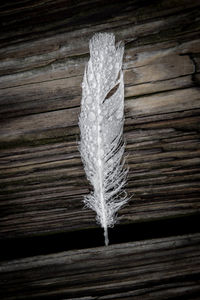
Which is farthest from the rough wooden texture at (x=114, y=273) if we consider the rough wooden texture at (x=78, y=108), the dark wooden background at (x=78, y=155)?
the rough wooden texture at (x=78, y=108)

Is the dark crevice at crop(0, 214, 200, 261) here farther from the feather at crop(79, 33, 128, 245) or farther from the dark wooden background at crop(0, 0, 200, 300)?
the feather at crop(79, 33, 128, 245)

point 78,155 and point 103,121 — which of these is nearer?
point 103,121

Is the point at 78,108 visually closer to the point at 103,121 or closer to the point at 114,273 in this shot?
the point at 103,121

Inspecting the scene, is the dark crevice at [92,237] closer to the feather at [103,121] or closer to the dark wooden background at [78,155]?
the dark wooden background at [78,155]

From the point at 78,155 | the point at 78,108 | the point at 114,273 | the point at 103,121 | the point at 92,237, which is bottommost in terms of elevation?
the point at 114,273

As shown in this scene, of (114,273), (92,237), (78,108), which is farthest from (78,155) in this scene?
(114,273)

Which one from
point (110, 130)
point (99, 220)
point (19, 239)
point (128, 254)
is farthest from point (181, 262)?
point (19, 239)

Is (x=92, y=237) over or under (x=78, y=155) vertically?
under
